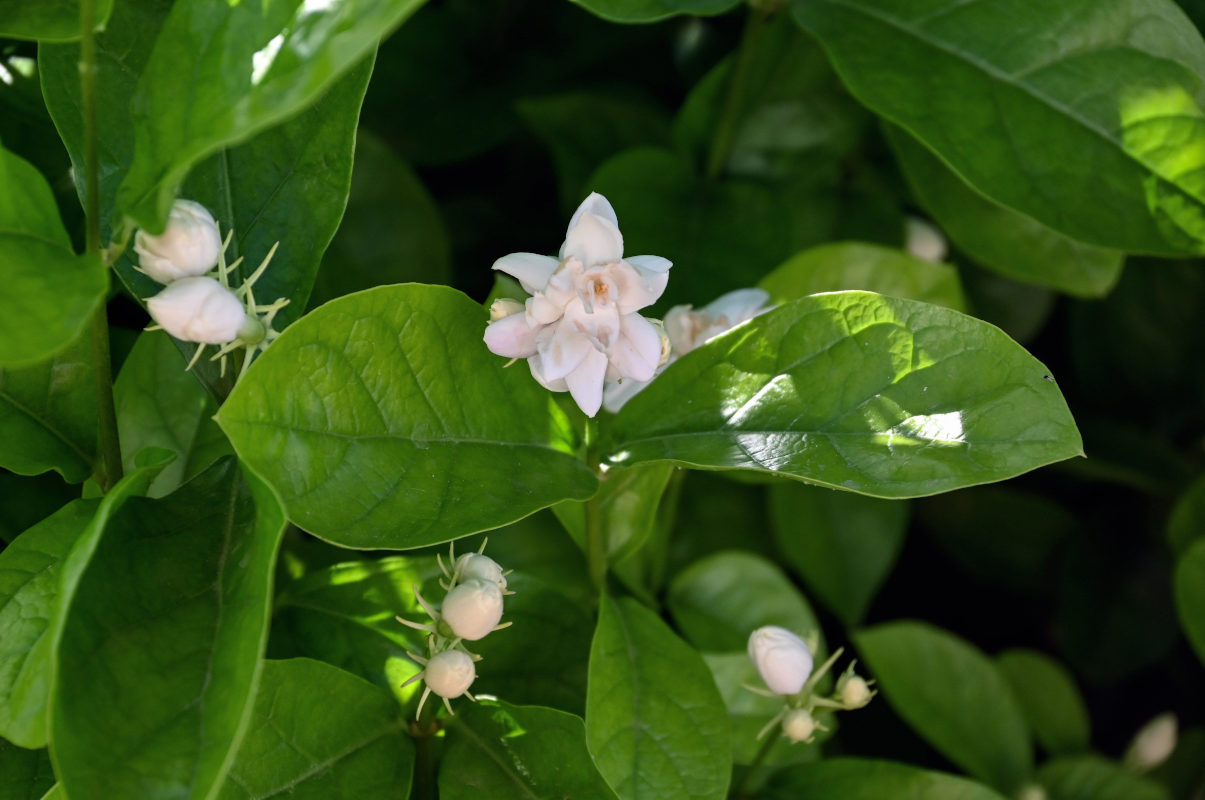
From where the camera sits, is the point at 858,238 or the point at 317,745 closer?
the point at 317,745

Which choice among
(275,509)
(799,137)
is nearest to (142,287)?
(275,509)

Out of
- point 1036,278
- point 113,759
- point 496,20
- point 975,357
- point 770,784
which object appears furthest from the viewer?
point 496,20

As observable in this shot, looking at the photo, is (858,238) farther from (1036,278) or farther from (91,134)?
(91,134)

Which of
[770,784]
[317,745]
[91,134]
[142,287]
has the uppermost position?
[91,134]

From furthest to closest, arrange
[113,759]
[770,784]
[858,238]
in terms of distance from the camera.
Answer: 1. [858,238]
2. [770,784]
3. [113,759]

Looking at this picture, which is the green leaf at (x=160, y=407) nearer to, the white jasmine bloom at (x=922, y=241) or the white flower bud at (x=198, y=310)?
the white flower bud at (x=198, y=310)

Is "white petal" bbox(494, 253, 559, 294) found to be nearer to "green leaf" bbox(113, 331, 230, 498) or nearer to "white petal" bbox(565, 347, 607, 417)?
"white petal" bbox(565, 347, 607, 417)

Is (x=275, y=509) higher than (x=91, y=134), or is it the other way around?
(x=91, y=134)

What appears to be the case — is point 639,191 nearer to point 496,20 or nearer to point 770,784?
point 496,20
